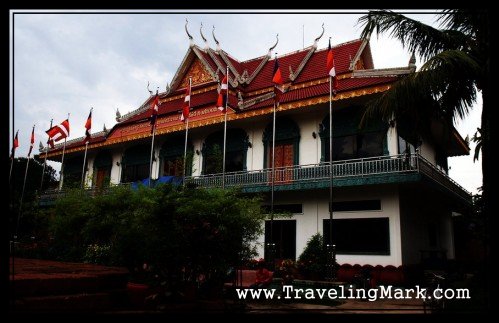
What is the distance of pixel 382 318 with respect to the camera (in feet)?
5.60

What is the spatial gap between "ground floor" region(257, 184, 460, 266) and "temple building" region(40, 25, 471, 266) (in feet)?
0.13

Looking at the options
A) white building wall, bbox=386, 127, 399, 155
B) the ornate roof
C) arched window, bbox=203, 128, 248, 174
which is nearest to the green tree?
the ornate roof

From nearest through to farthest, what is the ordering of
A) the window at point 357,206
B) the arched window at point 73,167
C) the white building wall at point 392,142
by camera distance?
the window at point 357,206, the white building wall at point 392,142, the arched window at point 73,167

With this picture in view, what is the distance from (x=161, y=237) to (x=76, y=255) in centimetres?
708

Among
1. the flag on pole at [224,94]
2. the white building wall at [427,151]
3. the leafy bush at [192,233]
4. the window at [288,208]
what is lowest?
the leafy bush at [192,233]

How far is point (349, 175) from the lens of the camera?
46.2 ft

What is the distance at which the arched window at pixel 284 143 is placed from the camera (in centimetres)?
1708

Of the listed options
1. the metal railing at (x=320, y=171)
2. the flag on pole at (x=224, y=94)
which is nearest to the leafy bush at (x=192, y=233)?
the metal railing at (x=320, y=171)

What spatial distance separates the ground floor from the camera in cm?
1383

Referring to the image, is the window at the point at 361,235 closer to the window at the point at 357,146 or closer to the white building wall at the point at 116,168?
the window at the point at 357,146

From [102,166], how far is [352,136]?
16539 mm

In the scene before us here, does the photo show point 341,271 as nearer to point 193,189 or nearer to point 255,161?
point 255,161

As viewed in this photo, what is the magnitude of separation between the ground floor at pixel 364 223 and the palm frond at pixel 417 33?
690 cm
